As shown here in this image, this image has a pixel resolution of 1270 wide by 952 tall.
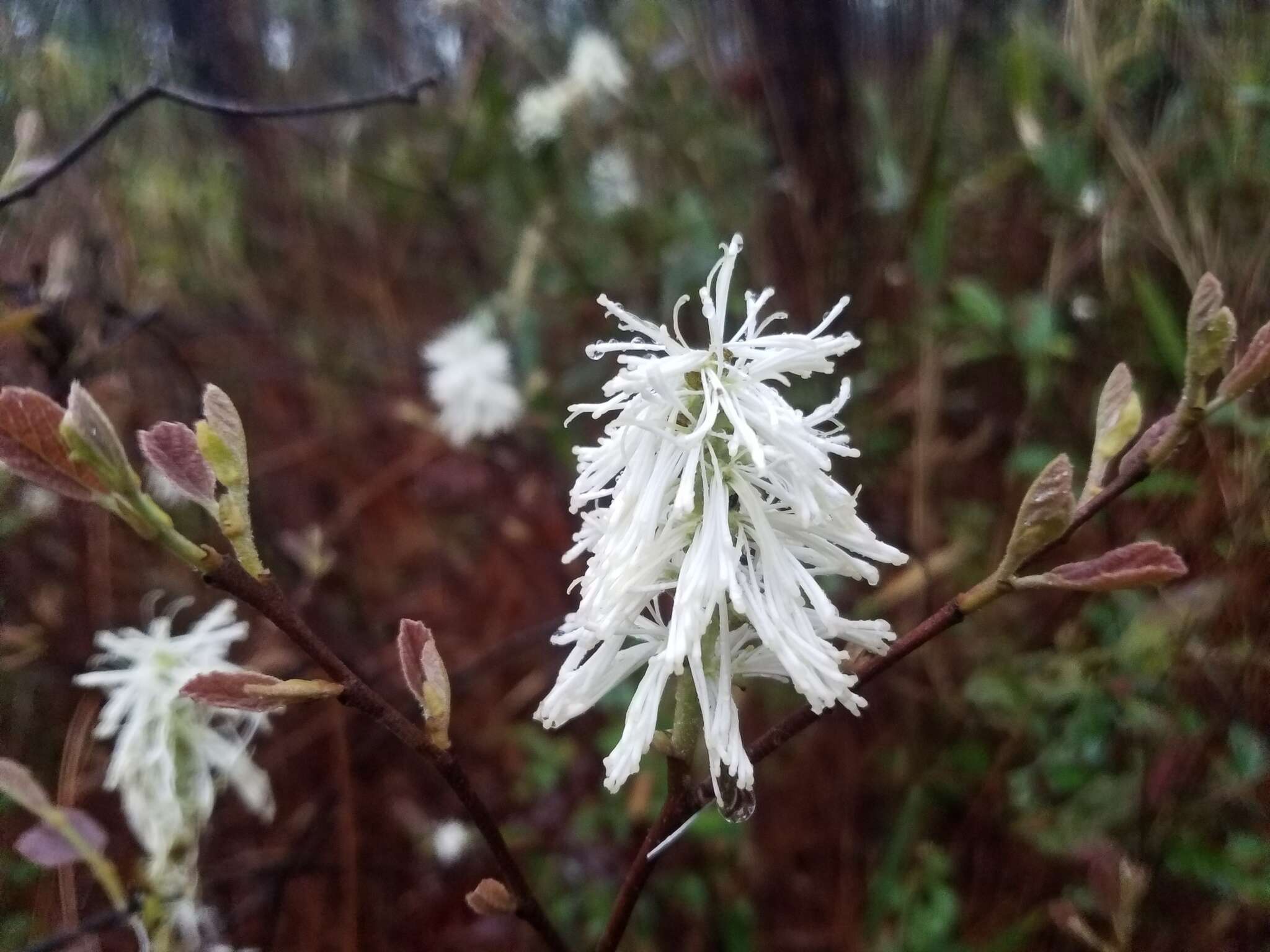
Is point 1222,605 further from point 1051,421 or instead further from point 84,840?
point 84,840

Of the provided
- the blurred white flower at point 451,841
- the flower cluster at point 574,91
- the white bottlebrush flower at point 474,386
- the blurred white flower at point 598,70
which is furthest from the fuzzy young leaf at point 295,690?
the blurred white flower at point 598,70

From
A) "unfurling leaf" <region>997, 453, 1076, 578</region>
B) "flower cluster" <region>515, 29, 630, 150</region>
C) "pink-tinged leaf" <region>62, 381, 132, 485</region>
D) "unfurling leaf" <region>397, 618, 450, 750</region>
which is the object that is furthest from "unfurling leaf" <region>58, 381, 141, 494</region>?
"flower cluster" <region>515, 29, 630, 150</region>

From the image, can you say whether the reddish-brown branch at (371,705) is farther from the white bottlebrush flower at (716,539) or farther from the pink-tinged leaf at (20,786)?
the pink-tinged leaf at (20,786)

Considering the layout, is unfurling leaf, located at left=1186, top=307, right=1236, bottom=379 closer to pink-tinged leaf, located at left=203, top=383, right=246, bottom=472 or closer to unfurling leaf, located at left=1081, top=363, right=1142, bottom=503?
unfurling leaf, located at left=1081, top=363, right=1142, bottom=503

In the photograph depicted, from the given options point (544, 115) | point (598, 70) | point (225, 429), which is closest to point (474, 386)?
point (544, 115)

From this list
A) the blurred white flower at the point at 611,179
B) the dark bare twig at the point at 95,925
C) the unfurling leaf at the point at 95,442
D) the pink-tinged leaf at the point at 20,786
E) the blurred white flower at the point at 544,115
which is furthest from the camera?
the blurred white flower at the point at 611,179

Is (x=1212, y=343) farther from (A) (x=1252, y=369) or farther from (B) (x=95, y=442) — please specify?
(B) (x=95, y=442)
